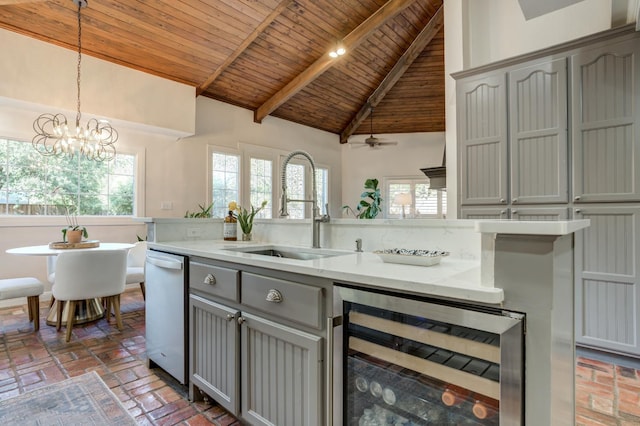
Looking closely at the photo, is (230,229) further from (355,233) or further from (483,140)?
(483,140)

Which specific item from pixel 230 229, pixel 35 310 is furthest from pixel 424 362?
pixel 35 310

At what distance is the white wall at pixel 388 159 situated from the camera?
7.68m

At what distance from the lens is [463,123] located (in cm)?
304

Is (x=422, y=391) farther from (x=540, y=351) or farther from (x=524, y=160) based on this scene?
(x=524, y=160)

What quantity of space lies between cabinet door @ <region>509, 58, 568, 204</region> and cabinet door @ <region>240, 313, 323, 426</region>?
237cm

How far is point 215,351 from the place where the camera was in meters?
1.69

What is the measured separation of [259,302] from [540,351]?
3.41 ft

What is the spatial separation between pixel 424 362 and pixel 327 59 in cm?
525

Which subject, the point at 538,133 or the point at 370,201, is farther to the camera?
the point at 370,201

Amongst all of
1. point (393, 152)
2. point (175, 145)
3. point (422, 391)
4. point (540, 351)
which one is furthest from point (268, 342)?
point (393, 152)

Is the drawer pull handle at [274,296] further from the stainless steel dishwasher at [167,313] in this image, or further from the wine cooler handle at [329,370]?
the stainless steel dishwasher at [167,313]

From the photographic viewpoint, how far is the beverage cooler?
85 cm

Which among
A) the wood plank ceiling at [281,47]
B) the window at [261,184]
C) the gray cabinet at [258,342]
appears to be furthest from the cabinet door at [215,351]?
the window at [261,184]

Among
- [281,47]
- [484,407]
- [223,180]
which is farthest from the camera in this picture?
[223,180]
